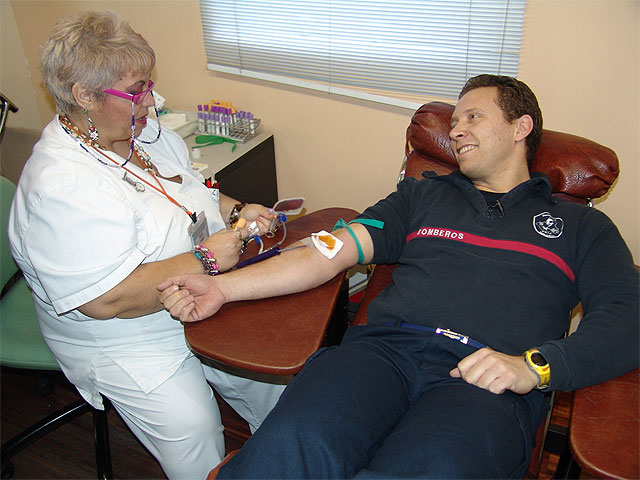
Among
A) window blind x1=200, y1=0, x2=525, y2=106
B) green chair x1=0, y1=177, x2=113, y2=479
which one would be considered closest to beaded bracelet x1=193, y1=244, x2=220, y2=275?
green chair x1=0, y1=177, x2=113, y2=479

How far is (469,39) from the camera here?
80.5 inches

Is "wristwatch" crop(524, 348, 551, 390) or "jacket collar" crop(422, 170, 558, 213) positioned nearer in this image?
"wristwatch" crop(524, 348, 551, 390)

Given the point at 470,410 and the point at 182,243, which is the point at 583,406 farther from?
the point at 182,243

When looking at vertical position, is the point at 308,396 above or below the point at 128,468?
above

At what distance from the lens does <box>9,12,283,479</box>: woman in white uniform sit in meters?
1.31

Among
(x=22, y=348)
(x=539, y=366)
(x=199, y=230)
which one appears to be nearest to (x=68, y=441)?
(x=22, y=348)

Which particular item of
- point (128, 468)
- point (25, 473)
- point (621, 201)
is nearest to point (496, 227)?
point (621, 201)

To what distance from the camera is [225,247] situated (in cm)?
151

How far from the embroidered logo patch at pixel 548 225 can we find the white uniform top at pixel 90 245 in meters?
0.98

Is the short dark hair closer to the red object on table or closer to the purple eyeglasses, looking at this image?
the red object on table

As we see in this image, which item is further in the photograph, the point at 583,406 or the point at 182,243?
the point at 182,243

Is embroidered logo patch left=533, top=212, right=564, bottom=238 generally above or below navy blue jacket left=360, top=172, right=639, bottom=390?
above

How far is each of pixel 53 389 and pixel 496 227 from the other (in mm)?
1847

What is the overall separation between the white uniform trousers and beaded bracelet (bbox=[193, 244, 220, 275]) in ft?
1.00
